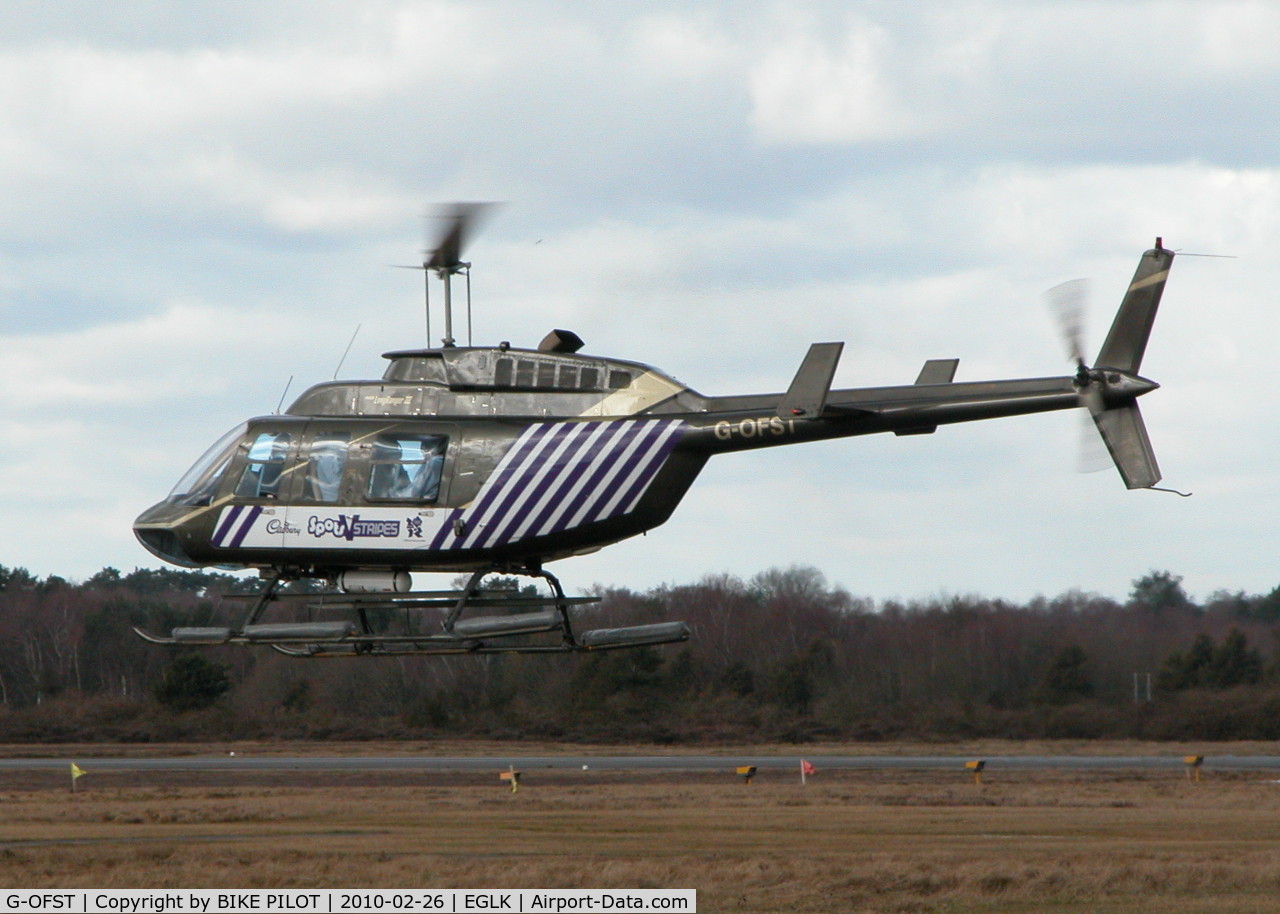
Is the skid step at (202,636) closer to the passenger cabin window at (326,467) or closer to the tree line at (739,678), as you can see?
the passenger cabin window at (326,467)

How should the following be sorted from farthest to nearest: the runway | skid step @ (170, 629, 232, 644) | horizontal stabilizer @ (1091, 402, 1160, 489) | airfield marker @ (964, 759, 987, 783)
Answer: the runway → airfield marker @ (964, 759, 987, 783) → skid step @ (170, 629, 232, 644) → horizontal stabilizer @ (1091, 402, 1160, 489)

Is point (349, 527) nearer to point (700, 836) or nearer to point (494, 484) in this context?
point (494, 484)

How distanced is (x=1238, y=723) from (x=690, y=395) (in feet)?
126

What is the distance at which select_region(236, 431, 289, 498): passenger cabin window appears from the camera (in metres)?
17.5

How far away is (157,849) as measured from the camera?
27906 mm

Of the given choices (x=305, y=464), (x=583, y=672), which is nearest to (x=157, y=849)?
(x=305, y=464)

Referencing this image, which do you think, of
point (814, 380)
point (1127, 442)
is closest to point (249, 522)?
point (814, 380)

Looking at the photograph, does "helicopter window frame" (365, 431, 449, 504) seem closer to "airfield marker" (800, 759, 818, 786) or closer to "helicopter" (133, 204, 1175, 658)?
"helicopter" (133, 204, 1175, 658)

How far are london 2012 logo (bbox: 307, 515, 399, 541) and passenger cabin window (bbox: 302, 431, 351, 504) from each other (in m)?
0.23

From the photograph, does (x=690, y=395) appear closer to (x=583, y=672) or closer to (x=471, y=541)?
(x=471, y=541)

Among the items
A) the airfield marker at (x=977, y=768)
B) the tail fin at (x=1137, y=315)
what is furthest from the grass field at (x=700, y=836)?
the tail fin at (x=1137, y=315)

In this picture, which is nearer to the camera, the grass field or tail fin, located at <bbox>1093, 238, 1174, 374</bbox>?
tail fin, located at <bbox>1093, 238, 1174, 374</bbox>

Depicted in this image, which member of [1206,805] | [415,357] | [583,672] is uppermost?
[415,357]

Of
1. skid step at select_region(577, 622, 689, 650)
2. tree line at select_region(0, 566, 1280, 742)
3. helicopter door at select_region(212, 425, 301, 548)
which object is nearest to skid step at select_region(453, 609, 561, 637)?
skid step at select_region(577, 622, 689, 650)
